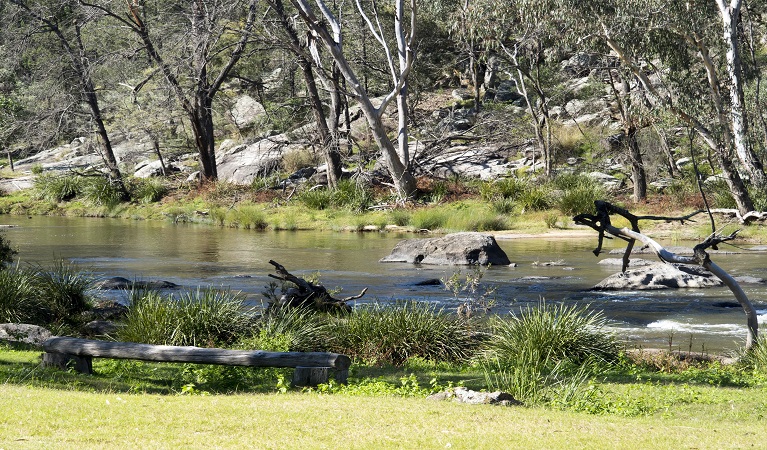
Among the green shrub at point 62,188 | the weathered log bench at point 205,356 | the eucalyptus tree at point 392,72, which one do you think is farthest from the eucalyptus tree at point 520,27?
the green shrub at point 62,188

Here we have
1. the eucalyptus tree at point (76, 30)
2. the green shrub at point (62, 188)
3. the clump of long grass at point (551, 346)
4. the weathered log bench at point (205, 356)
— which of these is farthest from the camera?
the green shrub at point (62, 188)

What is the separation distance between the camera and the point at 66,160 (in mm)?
52062

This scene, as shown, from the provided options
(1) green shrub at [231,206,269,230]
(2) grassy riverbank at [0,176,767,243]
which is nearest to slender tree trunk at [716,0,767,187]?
(2) grassy riverbank at [0,176,767,243]

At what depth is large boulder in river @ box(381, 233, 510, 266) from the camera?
2278 centimetres

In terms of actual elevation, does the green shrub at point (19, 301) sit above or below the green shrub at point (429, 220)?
below

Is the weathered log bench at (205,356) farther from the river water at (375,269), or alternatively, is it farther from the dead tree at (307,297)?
the river water at (375,269)

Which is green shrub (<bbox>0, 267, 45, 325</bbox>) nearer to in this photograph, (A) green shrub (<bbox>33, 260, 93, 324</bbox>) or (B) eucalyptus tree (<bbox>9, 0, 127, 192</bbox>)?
(A) green shrub (<bbox>33, 260, 93, 324</bbox>)

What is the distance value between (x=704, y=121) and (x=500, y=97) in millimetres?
25337

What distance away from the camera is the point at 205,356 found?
9414mm

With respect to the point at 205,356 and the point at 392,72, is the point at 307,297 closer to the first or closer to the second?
the point at 205,356

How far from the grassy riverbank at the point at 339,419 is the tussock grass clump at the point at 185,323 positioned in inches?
78.1

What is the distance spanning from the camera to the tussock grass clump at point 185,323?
11.7 metres

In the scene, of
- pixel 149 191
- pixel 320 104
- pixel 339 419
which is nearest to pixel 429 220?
pixel 320 104

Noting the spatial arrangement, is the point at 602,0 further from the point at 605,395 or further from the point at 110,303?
the point at 605,395
